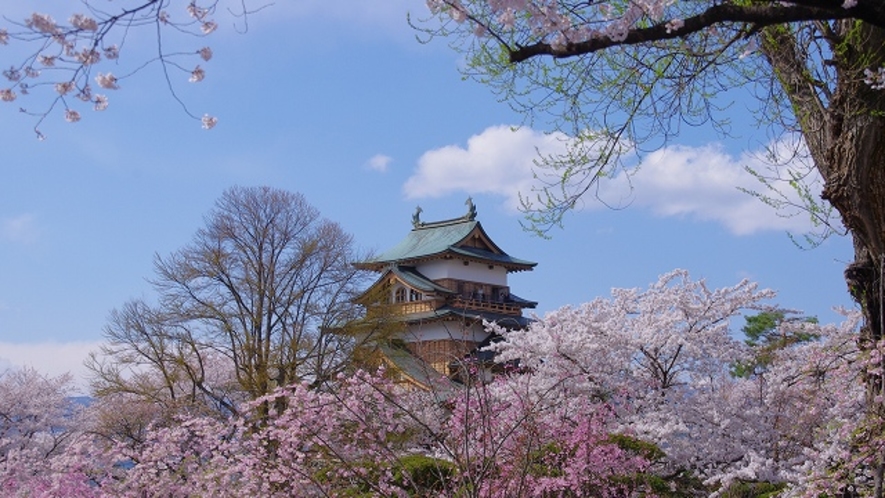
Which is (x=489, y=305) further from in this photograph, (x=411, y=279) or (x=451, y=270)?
(x=411, y=279)

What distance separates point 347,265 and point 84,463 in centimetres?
1162

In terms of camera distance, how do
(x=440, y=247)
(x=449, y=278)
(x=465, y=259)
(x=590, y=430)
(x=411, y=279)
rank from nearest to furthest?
(x=590, y=430), (x=411, y=279), (x=449, y=278), (x=440, y=247), (x=465, y=259)

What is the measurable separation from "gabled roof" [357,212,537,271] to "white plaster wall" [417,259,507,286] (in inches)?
15.8

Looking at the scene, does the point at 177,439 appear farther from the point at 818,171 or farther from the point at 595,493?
the point at 818,171

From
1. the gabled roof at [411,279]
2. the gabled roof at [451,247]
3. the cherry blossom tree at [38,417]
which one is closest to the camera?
the cherry blossom tree at [38,417]

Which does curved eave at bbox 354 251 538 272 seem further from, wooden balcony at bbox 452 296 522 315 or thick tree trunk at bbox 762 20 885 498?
thick tree trunk at bbox 762 20 885 498

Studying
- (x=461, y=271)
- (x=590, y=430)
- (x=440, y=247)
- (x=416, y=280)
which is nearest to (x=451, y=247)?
(x=440, y=247)

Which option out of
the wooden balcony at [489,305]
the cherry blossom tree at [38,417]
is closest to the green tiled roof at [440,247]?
the wooden balcony at [489,305]

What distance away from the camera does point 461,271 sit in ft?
95.7

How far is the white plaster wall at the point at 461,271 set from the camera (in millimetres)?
28875

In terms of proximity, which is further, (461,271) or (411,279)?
(461,271)

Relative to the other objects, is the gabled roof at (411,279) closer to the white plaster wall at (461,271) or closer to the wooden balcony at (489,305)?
the white plaster wall at (461,271)

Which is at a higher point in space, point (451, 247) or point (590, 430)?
point (451, 247)

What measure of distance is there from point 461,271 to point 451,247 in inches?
47.5
